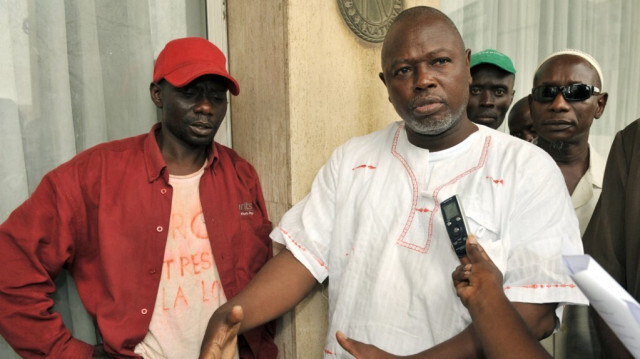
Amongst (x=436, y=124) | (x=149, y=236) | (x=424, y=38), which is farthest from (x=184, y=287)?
(x=424, y=38)

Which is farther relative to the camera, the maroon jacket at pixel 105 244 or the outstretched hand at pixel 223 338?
the maroon jacket at pixel 105 244

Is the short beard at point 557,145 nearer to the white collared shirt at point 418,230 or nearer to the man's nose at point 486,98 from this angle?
the man's nose at point 486,98

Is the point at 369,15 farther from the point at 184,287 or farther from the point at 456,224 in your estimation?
the point at 184,287

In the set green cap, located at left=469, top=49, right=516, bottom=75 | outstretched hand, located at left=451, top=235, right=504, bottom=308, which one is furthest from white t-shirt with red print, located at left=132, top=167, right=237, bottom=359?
green cap, located at left=469, top=49, right=516, bottom=75

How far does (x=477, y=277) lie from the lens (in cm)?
116

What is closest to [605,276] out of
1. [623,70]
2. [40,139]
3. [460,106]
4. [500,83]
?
[460,106]

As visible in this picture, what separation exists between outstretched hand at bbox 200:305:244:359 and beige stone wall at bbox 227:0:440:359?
2.03ft

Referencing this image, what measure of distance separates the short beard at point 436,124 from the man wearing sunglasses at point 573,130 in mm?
733

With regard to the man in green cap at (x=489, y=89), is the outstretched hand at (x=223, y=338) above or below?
below

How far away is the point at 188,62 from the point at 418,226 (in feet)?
3.37

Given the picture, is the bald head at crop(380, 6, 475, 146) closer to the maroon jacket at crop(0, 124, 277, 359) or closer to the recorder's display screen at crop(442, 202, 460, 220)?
the recorder's display screen at crop(442, 202, 460, 220)

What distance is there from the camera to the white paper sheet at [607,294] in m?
0.71

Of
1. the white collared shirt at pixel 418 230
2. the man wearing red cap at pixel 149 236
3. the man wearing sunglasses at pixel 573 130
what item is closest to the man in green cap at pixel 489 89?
the man wearing sunglasses at pixel 573 130

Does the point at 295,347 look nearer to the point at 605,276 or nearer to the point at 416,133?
the point at 416,133
